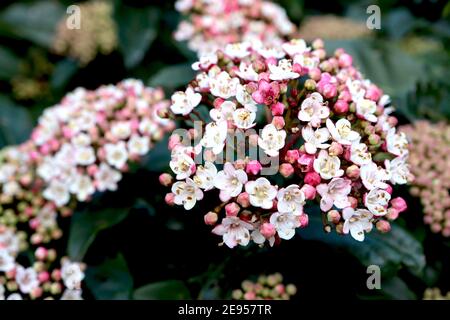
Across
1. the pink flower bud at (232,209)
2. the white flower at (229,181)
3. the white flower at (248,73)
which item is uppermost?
the white flower at (248,73)

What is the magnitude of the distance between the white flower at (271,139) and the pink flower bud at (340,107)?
0.18 metres

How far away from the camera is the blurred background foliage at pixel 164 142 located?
1.85 meters

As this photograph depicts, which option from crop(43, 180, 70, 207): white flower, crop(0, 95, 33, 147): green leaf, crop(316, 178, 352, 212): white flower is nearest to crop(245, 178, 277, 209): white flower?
crop(316, 178, 352, 212): white flower

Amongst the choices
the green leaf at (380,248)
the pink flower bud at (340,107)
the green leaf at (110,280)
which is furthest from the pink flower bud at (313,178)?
the green leaf at (110,280)

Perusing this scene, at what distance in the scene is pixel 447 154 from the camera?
6.63 ft

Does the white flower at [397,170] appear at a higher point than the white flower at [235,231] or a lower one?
higher

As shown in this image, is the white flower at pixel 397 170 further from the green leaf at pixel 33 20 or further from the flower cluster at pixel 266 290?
the green leaf at pixel 33 20

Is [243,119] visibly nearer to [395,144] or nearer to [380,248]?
[395,144]

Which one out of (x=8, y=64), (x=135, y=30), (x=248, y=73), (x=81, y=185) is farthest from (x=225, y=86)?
(x=8, y=64)

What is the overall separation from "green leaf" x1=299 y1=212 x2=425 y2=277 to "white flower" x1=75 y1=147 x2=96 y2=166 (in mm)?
656

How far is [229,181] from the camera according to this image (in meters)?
1.44

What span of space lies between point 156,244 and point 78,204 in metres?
0.30

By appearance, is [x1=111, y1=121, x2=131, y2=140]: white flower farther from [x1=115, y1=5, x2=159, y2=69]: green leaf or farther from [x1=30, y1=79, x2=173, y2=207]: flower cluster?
[x1=115, y1=5, x2=159, y2=69]: green leaf
